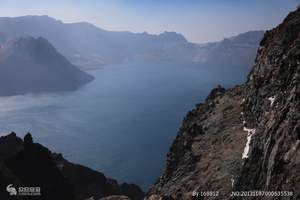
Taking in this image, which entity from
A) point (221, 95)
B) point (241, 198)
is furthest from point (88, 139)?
point (241, 198)

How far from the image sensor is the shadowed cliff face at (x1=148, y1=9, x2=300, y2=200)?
75.2 ft

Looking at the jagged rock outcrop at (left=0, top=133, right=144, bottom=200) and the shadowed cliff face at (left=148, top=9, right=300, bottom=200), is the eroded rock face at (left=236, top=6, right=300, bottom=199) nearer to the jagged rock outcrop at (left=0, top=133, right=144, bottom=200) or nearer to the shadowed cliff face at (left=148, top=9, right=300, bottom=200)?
the shadowed cliff face at (left=148, top=9, right=300, bottom=200)

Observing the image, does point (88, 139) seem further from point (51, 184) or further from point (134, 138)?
point (51, 184)

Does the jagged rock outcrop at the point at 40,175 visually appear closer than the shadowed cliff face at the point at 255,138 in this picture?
No

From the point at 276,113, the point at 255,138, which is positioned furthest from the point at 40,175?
the point at 276,113

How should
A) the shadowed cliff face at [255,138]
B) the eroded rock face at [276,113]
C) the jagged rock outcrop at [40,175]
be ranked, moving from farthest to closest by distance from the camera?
1. the jagged rock outcrop at [40,175]
2. the shadowed cliff face at [255,138]
3. the eroded rock face at [276,113]

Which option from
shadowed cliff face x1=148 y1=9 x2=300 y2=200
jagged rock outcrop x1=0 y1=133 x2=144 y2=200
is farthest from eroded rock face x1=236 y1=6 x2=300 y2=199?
jagged rock outcrop x1=0 y1=133 x2=144 y2=200

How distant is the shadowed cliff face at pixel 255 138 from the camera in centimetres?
2293

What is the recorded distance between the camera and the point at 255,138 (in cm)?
3028

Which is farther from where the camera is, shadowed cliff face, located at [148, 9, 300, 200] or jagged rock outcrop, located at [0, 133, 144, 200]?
jagged rock outcrop, located at [0, 133, 144, 200]

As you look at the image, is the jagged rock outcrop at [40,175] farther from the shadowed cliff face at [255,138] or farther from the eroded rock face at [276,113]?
the eroded rock face at [276,113]

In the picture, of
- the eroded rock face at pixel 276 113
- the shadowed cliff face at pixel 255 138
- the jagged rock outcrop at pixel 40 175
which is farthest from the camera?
the jagged rock outcrop at pixel 40 175

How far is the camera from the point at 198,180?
34500 mm

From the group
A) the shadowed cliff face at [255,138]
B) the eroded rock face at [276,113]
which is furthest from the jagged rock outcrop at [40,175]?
the eroded rock face at [276,113]
